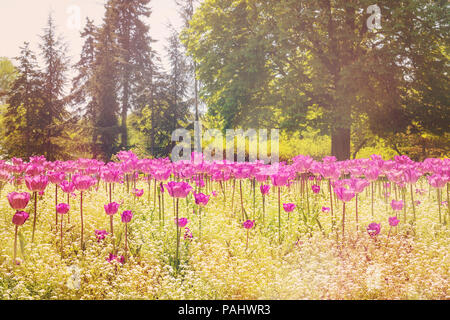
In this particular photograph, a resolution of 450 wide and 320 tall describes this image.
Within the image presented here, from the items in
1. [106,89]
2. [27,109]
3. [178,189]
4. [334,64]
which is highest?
[106,89]

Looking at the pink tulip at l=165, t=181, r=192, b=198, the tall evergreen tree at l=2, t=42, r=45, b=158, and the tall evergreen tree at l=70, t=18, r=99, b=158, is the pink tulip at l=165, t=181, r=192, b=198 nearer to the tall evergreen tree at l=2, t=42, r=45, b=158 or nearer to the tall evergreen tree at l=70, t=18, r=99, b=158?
the tall evergreen tree at l=2, t=42, r=45, b=158

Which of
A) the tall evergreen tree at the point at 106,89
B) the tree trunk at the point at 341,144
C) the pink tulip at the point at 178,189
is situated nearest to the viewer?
the pink tulip at the point at 178,189

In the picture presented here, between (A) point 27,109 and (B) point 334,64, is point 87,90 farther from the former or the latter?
(B) point 334,64

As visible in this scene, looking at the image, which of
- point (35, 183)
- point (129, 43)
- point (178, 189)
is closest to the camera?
point (178, 189)

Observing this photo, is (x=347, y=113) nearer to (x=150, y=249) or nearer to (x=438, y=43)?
(x=438, y=43)

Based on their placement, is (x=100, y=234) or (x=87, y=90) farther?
(x=87, y=90)

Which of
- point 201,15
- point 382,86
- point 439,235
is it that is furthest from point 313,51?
point 439,235

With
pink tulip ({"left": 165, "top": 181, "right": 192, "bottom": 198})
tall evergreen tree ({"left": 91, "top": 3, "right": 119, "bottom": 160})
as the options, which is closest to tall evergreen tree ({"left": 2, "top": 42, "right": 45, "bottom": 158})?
tall evergreen tree ({"left": 91, "top": 3, "right": 119, "bottom": 160})

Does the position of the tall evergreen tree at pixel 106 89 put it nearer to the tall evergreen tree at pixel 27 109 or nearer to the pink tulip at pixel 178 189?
the tall evergreen tree at pixel 27 109

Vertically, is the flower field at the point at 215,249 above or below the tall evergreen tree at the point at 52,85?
below

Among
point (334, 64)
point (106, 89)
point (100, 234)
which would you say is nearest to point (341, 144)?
point (334, 64)

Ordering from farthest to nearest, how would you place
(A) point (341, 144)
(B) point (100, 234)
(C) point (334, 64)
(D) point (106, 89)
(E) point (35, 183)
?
(D) point (106, 89), (A) point (341, 144), (C) point (334, 64), (B) point (100, 234), (E) point (35, 183)

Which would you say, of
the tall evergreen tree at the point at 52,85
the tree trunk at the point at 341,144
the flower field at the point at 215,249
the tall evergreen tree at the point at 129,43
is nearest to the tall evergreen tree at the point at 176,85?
the tall evergreen tree at the point at 129,43
